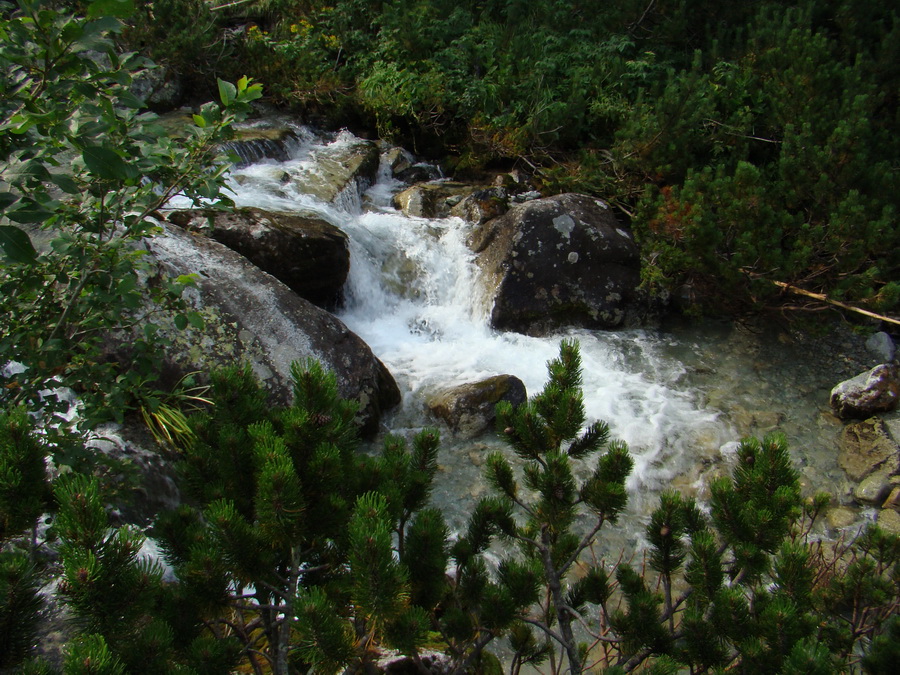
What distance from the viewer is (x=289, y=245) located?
6.44 metres

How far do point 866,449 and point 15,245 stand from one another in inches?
244

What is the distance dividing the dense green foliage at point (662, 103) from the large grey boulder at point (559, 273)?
0.47m

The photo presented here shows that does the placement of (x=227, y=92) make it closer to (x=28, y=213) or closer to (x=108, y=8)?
(x=108, y=8)

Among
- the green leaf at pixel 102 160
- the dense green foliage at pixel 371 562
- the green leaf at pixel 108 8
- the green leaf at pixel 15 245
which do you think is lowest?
the dense green foliage at pixel 371 562

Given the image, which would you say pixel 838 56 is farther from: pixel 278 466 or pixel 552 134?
pixel 278 466

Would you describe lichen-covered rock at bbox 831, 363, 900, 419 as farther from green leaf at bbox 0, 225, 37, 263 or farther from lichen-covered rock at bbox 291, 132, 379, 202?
lichen-covered rock at bbox 291, 132, 379, 202

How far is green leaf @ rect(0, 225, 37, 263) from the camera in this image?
5.02 feet

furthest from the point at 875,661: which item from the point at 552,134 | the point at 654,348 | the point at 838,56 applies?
the point at 552,134

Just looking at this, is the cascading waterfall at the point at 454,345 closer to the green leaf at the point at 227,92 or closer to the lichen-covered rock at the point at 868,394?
the lichen-covered rock at the point at 868,394

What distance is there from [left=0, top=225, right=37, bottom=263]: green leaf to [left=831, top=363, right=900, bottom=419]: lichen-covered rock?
6545mm

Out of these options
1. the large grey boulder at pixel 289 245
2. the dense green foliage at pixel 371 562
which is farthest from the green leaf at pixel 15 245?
the large grey boulder at pixel 289 245

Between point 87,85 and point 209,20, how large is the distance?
13.3 m

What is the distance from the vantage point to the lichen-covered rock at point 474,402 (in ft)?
17.9

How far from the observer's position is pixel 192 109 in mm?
12016
